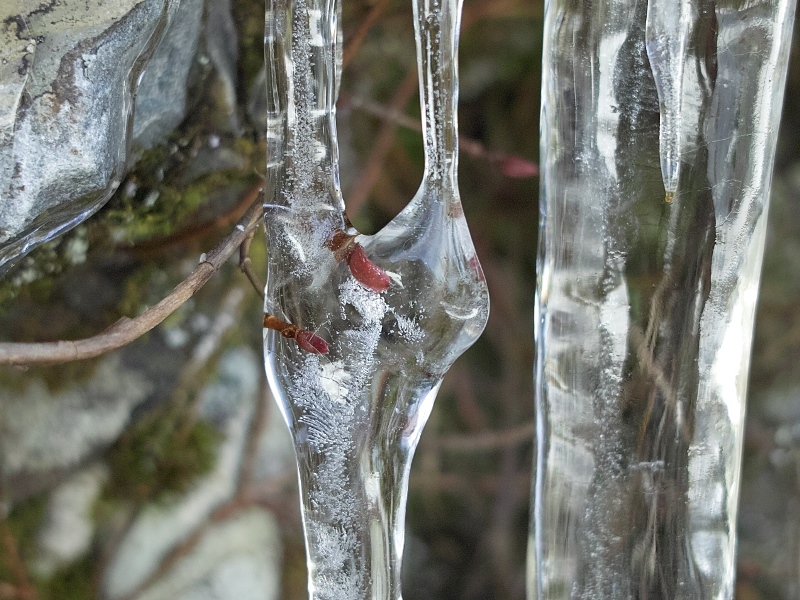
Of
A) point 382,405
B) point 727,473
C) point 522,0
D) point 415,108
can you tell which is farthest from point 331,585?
point 522,0

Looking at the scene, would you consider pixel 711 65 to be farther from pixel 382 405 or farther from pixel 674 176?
pixel 382 405

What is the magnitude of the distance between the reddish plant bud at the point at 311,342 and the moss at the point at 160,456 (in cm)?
30

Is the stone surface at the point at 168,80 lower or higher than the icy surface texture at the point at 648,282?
higher

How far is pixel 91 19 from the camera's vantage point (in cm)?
40

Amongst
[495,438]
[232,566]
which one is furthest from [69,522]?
[495,438]

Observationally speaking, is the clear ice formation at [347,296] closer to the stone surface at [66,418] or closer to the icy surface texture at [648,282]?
the icy surface texture at [648,282]

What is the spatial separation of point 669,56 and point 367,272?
23 centimetres

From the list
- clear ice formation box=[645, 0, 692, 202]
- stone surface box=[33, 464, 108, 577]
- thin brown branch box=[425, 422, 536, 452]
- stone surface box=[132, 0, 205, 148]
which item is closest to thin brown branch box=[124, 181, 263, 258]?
stone surface box=[132, 0, 205, 148]

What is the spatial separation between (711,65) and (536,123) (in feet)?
1.46

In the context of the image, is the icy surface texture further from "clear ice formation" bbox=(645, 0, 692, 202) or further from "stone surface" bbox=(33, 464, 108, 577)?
"stone surface" bbox=(33, 464, 108, 577)

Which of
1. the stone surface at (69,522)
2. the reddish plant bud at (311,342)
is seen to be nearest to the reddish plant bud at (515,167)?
the reddish plant bud at (311,342)

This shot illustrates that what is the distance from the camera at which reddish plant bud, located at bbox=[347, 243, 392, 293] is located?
44 centimetres

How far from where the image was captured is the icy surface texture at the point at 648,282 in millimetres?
455

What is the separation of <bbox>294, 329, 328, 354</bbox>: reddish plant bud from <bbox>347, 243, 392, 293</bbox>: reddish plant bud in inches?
1.8
